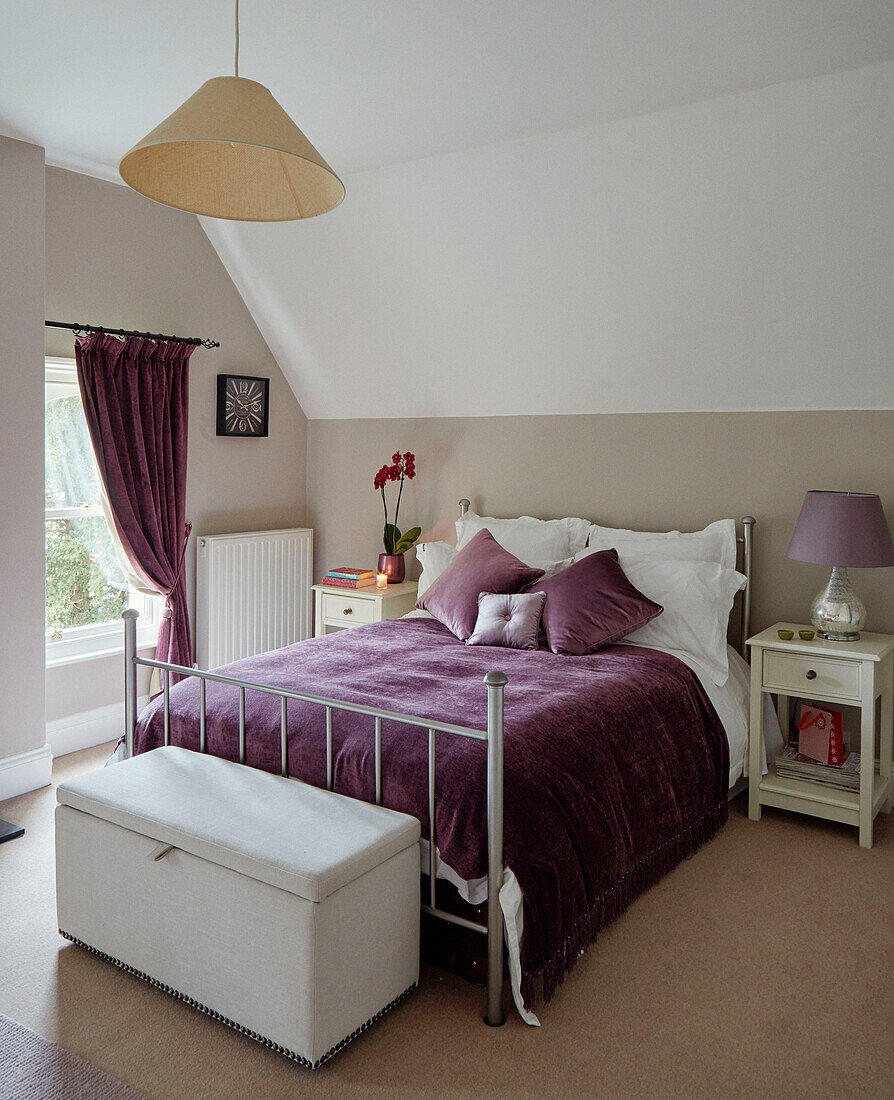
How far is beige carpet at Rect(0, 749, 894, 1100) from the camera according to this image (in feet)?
6.25

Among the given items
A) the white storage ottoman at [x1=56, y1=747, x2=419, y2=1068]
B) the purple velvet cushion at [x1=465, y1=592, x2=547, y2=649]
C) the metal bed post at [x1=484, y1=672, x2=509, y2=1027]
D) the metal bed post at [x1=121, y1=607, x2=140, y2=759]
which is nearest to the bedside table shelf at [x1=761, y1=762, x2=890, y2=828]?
the purple velvet cushion at [x1=465, y1=592, x2=547, y2=649]

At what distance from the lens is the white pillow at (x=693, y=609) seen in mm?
3297

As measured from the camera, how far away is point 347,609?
4.43 metres

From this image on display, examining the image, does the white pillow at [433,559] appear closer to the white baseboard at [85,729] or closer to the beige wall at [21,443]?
the white baseboard at [85,729]

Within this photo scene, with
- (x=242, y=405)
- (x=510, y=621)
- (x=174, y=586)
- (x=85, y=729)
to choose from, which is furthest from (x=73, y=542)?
(x=510, y=621)

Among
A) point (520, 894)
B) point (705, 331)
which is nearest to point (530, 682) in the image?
point (520, 894)

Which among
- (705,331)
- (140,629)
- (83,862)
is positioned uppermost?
(705,331)

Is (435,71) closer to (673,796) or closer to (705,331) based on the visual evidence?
(705,331)

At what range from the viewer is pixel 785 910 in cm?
263

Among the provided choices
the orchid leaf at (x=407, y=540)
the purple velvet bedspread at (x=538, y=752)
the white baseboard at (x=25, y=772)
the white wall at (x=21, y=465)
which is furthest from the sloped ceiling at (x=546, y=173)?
the white baseboard at (x=25, y=772)

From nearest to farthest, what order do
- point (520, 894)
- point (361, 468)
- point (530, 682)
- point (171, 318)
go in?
1. point (520, 894)
2. point (530, 682)
3. point (171, 318)
4. point (361, 468)

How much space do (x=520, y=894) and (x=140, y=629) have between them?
276 cm

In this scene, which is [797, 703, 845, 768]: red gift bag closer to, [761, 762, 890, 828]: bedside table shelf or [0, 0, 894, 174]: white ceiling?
[761, 762, 890, 828]: bedside table shelf

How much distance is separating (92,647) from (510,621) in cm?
199
